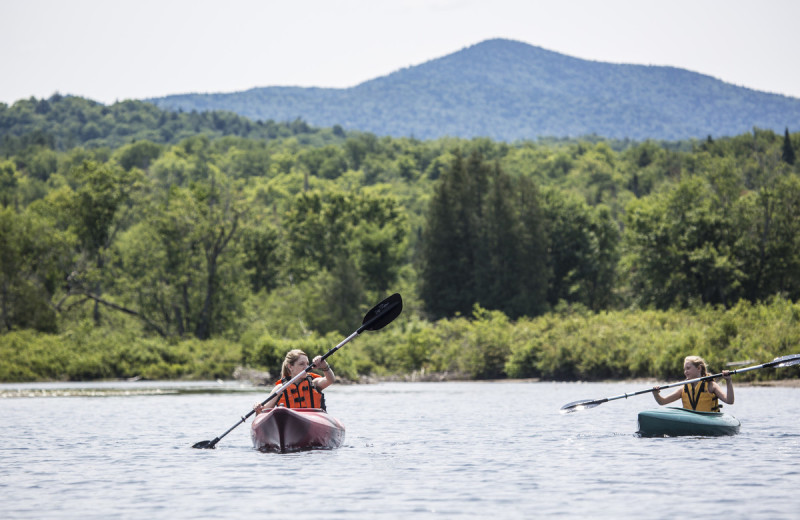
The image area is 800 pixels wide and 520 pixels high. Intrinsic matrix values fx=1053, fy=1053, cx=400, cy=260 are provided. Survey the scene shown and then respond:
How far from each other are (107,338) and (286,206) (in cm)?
5106

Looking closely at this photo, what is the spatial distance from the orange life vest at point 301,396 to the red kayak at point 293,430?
0.23 meters

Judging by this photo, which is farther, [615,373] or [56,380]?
[56,380]

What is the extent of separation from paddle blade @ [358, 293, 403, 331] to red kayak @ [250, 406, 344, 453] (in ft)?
7.54

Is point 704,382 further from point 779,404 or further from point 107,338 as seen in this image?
point 107,338

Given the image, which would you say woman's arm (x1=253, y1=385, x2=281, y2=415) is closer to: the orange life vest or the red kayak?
the orange life vest

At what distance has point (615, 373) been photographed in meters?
Result: 45.3

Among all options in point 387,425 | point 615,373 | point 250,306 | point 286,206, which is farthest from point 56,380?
point 286,206

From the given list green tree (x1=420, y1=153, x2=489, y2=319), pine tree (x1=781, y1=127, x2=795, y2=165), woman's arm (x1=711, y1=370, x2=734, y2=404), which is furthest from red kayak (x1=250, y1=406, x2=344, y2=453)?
pine tree (x1=781, y1=127, x2=795, y2=165)

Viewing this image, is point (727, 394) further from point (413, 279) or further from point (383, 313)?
point (413, 279)

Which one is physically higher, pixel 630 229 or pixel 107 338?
pixel 630 229

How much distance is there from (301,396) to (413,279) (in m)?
66.5

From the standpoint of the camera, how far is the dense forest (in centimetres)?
4844

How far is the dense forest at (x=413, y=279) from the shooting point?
1907 inches

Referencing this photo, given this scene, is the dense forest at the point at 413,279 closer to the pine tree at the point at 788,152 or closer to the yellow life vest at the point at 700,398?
the yellow life vest at the point at 700,398
